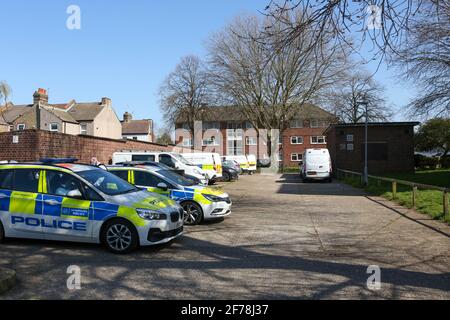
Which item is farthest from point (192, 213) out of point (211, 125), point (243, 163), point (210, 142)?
point (211, 125)

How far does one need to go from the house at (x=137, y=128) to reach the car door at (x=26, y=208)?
208 ft

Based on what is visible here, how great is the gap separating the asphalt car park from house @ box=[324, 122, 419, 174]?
28030mm

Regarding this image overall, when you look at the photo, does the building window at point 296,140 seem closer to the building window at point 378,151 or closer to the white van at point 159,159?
the building window at point 378,151

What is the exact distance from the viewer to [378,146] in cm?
3812

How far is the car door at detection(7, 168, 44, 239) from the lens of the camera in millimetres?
7895

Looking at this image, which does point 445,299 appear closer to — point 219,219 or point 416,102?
point 219,219

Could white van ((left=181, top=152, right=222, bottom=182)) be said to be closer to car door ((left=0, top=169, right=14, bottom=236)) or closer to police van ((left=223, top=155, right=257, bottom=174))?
car door ((left=0, top=169, right=14, bottom=236))

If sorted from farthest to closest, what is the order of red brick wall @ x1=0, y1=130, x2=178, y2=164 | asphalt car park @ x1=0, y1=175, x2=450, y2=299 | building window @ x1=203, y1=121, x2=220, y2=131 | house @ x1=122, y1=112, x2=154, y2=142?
building window @ x1=203, y1=121, x2=220, y2=131 → house @ x1=122, y1=112, x2=154, y2=142 → red brick wall @ x1=0, y1=130, x2=178, y2=164 → asphalt car park @ x1=0, y1=175, x2=450, y2=299

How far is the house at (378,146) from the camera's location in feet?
123

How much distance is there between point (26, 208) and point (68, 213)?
868mm

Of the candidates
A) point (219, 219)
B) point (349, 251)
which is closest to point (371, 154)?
point (219, 219)

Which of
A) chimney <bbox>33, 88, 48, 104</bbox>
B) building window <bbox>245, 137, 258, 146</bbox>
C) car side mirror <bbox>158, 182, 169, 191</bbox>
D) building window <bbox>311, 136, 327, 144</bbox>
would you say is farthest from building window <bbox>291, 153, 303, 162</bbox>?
car side mirror <bbox>158, 182, 169, 191</bbox>

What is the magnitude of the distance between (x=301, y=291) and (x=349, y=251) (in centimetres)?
277

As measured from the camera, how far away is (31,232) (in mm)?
7941
